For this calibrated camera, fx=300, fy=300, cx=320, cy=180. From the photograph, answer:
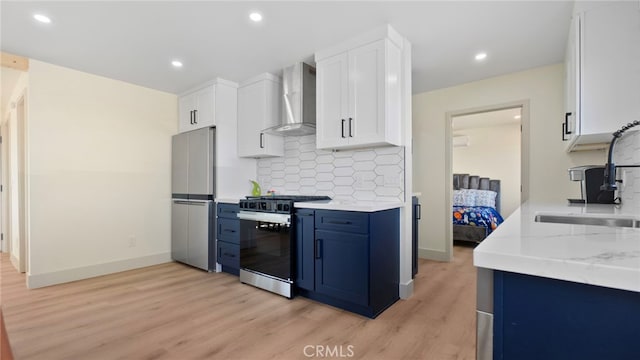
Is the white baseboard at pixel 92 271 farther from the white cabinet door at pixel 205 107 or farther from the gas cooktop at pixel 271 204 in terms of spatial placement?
the white cabinet door at pixel 205 107

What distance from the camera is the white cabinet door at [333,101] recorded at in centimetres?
278

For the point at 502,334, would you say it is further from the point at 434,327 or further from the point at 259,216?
the point at 259,216

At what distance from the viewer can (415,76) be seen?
3.65 m

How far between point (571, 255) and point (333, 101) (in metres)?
2.43

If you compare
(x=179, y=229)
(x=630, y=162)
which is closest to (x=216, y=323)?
(x=179, y=229)

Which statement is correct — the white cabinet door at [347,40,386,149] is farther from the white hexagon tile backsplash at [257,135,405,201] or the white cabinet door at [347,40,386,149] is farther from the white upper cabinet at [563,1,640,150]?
the white upper cabinet at [563,1,640,150]

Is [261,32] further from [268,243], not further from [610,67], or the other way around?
[610,67]

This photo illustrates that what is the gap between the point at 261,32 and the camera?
260cm

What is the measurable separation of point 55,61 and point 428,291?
4.49m

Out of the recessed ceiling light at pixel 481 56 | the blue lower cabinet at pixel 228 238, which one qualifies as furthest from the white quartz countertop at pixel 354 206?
the recessed ceiling light at pixel 481 56

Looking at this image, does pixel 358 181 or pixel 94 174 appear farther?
pixel 94 174

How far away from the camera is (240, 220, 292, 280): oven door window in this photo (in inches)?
109

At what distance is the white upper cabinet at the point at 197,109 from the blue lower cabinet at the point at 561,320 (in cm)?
367

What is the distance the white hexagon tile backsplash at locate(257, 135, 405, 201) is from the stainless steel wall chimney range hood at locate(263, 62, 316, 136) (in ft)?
1.15
